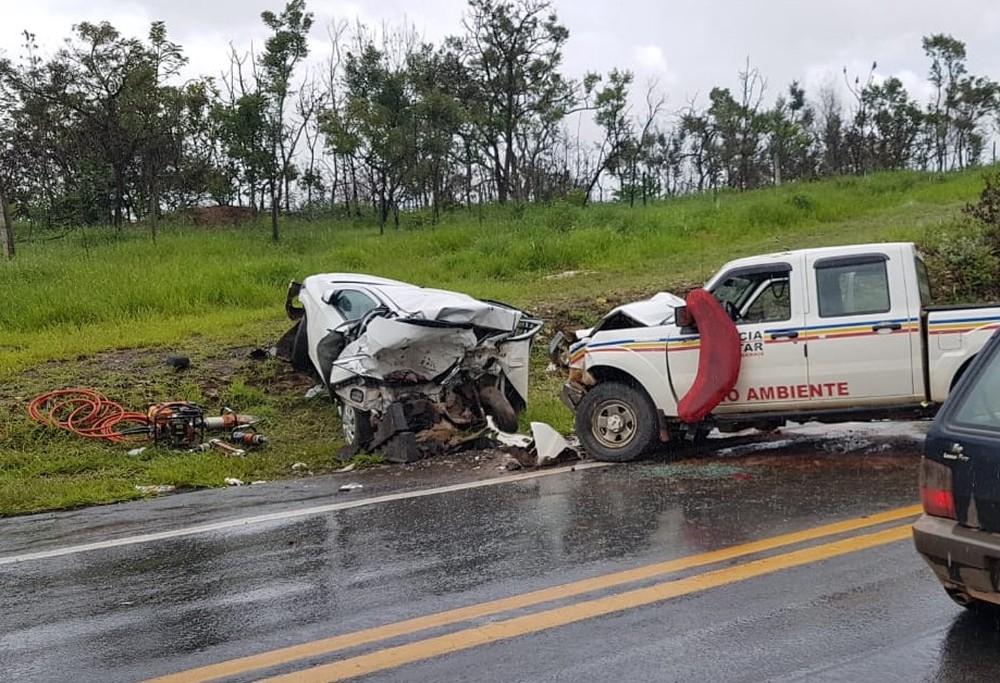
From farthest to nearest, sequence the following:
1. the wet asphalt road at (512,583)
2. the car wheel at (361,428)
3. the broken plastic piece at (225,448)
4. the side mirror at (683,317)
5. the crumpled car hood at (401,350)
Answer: the broken plastic piece at (225,448) < the car wheel at (361,428) < the crumpled car hood at (401,350) < the side mirror at (683,317) < the wet asphalt road at (512,583)

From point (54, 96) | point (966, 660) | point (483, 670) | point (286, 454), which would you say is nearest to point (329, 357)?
point (286, 454)

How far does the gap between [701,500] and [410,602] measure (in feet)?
Result: 8.31

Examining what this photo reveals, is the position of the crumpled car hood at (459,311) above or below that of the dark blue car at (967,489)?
above

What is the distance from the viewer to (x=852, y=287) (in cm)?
734

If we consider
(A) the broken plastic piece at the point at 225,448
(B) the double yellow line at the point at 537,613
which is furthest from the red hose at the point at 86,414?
(B) the double yellow line at the point at 537,613

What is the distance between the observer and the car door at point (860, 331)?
7086mm

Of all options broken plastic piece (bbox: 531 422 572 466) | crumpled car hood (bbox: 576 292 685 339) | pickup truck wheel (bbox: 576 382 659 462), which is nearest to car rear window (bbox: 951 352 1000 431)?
pickup truck wheel (bbox: 576 382 659 462)

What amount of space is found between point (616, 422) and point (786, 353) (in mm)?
1540

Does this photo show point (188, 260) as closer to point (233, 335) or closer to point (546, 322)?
point (233, 335)

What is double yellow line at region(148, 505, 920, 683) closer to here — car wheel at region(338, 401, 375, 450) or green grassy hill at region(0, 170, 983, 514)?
green grassy hill at region(0, 170, 983, 514)

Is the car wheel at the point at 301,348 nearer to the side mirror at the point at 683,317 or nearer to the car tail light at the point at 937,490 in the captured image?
the side mirror at the point at 683,317

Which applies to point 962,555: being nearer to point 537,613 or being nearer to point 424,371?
point 537,613

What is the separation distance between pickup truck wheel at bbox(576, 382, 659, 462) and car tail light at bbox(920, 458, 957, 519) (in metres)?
4.07

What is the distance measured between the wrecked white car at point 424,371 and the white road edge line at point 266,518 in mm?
1532
